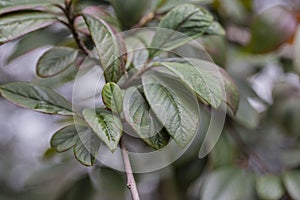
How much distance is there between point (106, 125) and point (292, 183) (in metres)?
0.44

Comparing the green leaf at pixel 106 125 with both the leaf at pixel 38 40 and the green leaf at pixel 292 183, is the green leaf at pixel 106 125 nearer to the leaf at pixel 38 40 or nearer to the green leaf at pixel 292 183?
the leaf at pixel 38 40

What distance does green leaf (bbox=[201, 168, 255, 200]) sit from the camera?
765 mm

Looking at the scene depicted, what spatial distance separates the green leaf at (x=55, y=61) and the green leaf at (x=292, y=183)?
1.31 ft

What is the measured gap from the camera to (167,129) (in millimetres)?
443

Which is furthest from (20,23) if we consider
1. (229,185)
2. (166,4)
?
(229,185)

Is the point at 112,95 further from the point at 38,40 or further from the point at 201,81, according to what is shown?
the point at 38,40

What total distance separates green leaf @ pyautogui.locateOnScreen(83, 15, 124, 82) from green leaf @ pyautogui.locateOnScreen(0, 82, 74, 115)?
67 mm

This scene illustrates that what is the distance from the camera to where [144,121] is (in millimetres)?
455

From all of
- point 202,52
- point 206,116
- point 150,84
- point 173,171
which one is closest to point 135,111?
point 150,84

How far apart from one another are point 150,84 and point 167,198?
0.53m

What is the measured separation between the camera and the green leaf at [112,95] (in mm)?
441

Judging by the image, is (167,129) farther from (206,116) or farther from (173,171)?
(173,171)

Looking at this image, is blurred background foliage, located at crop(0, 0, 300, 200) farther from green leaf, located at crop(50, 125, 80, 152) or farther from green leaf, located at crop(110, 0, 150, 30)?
green leaf, located at crop(50, 125, 80, 152)

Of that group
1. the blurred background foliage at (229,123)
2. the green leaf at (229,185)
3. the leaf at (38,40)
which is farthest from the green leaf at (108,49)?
the green leaf at (229,185)
